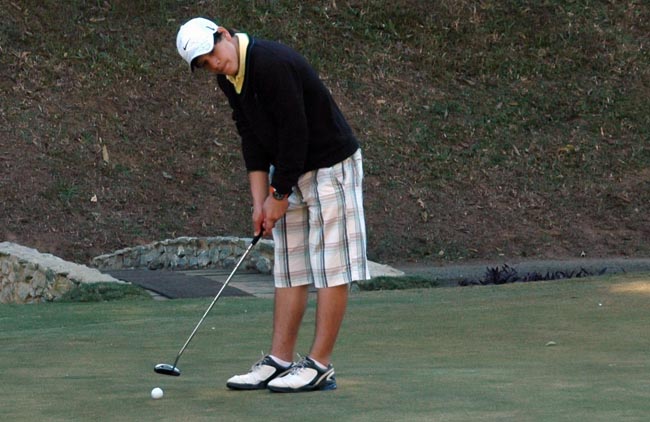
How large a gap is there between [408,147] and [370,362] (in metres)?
13.7

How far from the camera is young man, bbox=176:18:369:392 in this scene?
16.0 feet

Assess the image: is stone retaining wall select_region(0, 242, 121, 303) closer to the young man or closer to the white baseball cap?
the young man

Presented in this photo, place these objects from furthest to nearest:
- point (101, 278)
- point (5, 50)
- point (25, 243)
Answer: point (5, 50), point (25, 243), point (101, 278)

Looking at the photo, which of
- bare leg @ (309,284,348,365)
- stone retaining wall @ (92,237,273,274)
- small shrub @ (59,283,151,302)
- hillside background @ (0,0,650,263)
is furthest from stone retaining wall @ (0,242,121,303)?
bare leg @ (309,284,348,365)

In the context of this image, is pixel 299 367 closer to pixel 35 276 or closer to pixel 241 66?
pixel 241 66

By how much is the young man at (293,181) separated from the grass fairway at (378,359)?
0.74 feet

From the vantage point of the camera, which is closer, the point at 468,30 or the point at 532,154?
the point at 532,154

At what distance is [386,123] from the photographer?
20078 mm

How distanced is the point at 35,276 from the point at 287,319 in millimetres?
7089

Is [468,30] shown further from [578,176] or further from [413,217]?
[413,217]

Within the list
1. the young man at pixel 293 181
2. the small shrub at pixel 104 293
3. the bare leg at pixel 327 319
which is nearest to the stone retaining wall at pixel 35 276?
the small shrub at pixel 104 293

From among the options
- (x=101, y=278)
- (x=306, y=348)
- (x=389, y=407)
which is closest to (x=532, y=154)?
(x=101, y=278)

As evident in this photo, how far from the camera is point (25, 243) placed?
1659 centimetres

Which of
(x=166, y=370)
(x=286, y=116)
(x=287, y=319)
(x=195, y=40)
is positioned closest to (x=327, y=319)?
(x=287, y=319)
